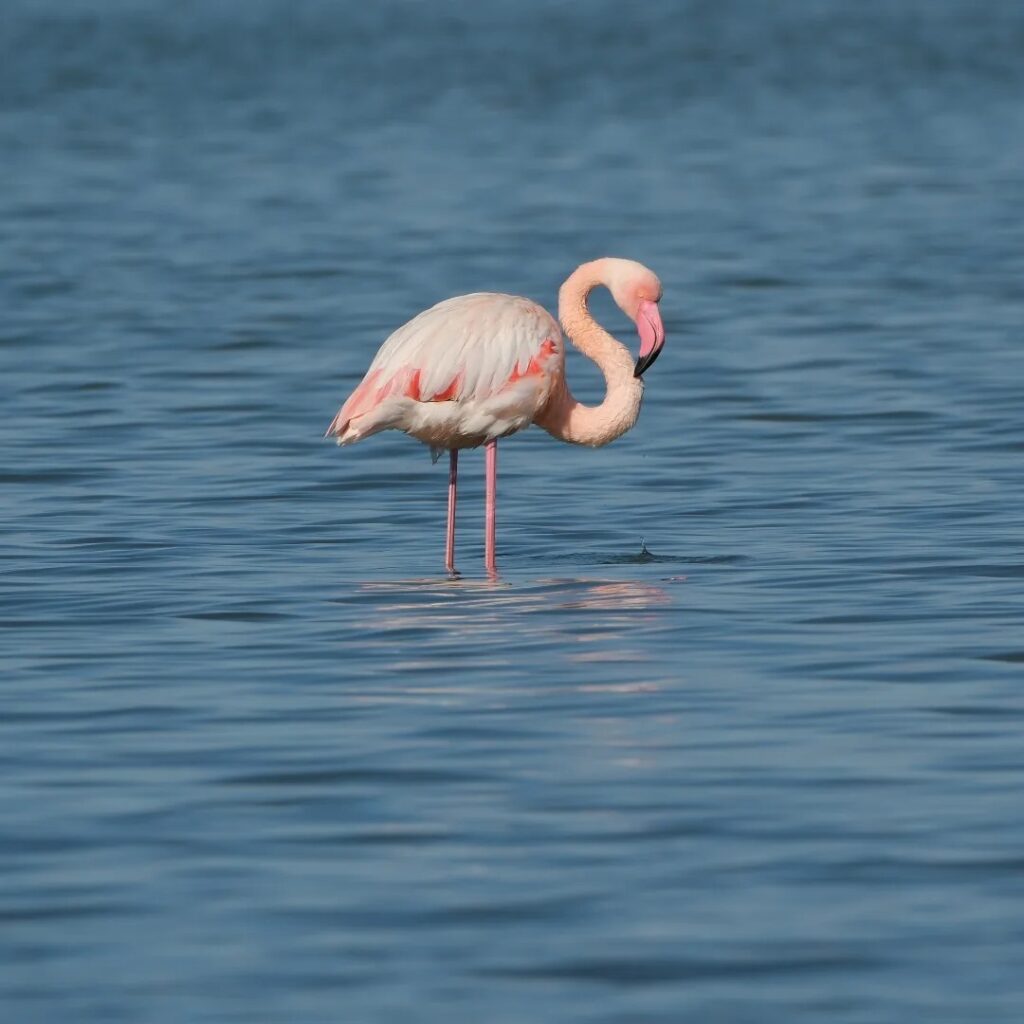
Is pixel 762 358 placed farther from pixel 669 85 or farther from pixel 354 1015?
pixel 669 85

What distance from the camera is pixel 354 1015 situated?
5352 mm

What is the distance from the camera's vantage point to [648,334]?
426 inches

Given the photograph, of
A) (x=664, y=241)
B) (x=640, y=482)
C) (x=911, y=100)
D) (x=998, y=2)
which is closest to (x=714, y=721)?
(x=640, y=482)

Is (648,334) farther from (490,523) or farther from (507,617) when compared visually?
(507,617)

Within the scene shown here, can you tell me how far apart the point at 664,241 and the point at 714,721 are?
57.2ft

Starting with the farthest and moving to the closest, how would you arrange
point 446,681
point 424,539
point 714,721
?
point 424,539
point 446,681
point 714,721

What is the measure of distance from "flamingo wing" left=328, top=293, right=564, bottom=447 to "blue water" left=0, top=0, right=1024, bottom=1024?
58 centimetres

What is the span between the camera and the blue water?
5.72 metres

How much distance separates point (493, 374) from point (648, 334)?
700 mm

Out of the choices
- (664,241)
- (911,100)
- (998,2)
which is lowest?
(664,241)

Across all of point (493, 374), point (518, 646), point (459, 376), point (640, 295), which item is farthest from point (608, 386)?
point (518, 646)

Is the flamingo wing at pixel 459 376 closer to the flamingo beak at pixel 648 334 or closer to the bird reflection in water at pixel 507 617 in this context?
the flamingo beak at pixel 648 334

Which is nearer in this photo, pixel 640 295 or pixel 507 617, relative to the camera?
pixel 507 617

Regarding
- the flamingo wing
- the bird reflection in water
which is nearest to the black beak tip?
the flamingo wing
